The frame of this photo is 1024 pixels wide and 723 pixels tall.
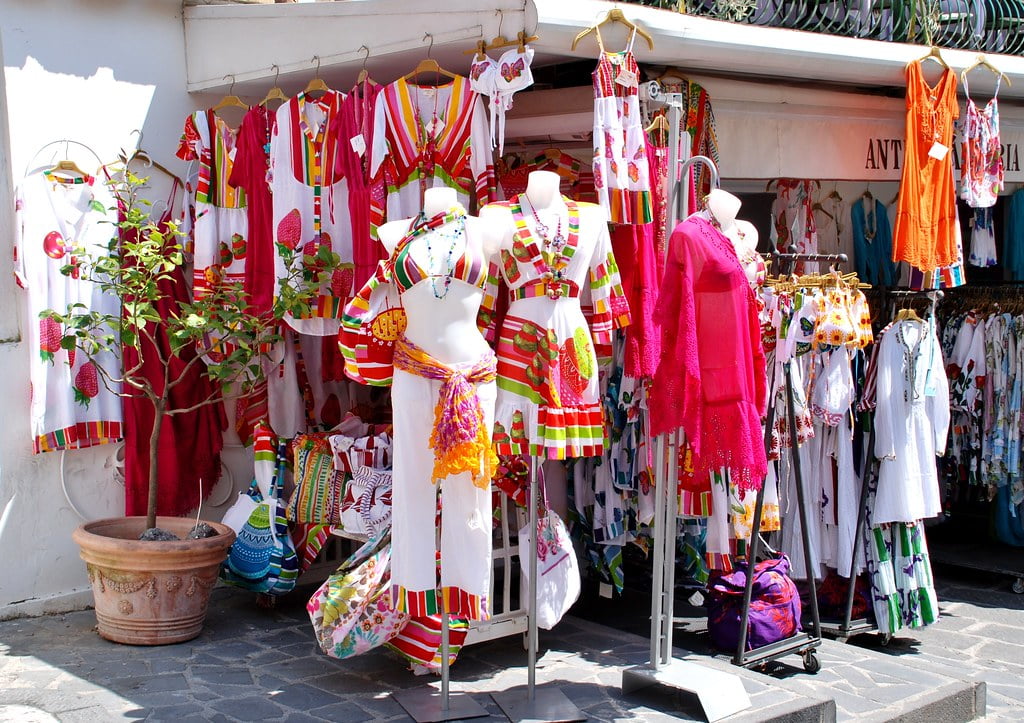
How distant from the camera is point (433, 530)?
4.57 meters

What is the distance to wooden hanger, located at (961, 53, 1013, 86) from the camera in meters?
6.61

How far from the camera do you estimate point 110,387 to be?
238 inches

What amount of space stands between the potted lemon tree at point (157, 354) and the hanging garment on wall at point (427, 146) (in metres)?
0.49

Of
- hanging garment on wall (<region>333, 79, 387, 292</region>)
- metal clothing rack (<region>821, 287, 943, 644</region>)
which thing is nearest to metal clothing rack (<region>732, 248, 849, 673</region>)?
metal clothing rack (<region>821, 287, 943, 644</region>)

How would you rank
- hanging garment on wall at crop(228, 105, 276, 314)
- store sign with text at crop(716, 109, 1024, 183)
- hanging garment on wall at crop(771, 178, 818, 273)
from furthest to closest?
1. hanging garment on wall at crop(771, 178, 818, 273)
2. store sign with text at crop(716, 109, 1024, 183)
3. hanging garment on wall at crop(228, 105, 276, 314)

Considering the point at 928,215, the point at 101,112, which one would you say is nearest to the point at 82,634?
the point at 101,112

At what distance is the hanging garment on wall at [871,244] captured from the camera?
325 inches

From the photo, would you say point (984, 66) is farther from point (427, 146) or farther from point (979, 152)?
point (427, 146)

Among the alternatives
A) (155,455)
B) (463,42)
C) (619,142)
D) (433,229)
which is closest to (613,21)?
(619,142)

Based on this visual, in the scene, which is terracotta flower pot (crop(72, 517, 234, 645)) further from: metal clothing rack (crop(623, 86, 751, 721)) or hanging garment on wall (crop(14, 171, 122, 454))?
metal clothing rack (crop(623, 86, 751, 721))

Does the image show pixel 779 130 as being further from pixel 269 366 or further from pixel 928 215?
pixel 269 366

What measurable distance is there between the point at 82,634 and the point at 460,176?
2.80 m

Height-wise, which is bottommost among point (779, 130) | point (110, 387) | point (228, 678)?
point (228, 678)

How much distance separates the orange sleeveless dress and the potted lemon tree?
10.1 feet
